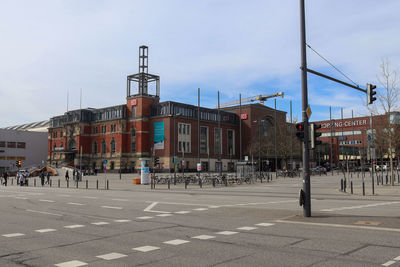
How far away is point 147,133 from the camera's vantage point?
88.0 metres

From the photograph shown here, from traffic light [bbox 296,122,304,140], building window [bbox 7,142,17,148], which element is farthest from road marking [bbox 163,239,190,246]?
building window [bbox 7,142,17,148]

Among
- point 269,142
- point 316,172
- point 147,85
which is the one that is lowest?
point 316,172

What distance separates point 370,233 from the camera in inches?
379

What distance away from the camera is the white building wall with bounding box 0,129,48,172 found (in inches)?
4087

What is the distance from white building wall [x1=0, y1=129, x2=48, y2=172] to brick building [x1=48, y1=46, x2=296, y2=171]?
12.0 m

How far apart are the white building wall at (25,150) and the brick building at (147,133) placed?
471 inches

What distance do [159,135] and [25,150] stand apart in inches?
1905

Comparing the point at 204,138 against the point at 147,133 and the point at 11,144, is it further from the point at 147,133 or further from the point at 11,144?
the point at 11,144

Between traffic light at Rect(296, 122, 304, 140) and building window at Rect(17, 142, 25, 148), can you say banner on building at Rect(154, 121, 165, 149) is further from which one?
traffic light at Rect(296, 122, 304, 140)

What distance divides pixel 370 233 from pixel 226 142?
89.4 meters

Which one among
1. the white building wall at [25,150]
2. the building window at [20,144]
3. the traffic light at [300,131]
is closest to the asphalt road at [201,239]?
the traffic light at [300,131]

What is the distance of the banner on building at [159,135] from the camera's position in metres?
85.3

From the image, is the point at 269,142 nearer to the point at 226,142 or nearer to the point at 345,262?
the point at 226,142

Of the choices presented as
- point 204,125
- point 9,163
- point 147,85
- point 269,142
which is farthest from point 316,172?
point 9,163
